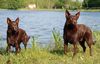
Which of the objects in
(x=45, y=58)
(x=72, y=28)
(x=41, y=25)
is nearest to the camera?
(x=45, y=58)

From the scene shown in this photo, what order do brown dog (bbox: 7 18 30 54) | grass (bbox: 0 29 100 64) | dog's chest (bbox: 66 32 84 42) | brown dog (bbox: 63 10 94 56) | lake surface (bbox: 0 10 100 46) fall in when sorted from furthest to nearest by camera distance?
1. lake surface (bbox: 0 10 100 46)
2. dog's chest (bbox: 66 32 84 42)
3. brown dog (bbox: 7 18 30 54)
4. brown dog (bbox: 63 10 94 56)
5. grass (bbox: 0 29 100 64)

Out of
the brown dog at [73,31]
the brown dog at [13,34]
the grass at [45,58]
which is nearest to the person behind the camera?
the grass at [45,58]

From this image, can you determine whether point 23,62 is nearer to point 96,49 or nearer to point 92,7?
point 96,49

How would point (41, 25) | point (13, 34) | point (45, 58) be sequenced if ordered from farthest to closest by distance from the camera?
point (41, 25) < point (13, 34) < point (45, 58)

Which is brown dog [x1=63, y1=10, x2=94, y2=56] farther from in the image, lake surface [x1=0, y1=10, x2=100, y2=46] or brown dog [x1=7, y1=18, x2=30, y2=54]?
lake surface [x1=0, y1=10, x2=100, y2=46]

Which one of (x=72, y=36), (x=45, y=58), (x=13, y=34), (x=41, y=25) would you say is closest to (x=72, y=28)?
(x=72, y=36)

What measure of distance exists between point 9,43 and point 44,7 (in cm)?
9679

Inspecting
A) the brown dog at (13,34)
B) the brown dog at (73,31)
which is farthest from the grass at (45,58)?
the brown dog at (73,31)

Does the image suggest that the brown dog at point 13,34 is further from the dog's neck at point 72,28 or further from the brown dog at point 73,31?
the dog's neck at point 72,28

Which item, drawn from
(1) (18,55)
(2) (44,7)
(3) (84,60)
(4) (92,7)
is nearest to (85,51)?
(3) (84,60)

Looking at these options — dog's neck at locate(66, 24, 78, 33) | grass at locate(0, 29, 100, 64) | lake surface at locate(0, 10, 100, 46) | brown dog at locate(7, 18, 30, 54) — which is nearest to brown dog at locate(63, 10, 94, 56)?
dog's neck at locate(66, 24, 78, 33)

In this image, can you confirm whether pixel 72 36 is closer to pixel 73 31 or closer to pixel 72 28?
pixel 73 31

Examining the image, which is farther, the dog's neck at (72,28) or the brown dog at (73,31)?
the dog's neck at (72,28)

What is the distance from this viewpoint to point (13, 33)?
12.1 metres
